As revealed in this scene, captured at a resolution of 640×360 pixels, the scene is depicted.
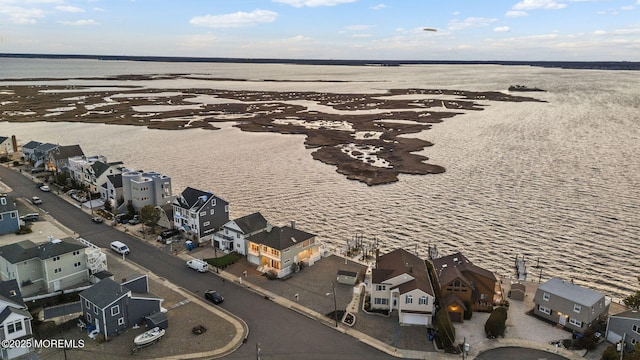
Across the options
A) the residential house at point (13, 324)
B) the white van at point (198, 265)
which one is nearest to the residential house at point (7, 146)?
the white van at point (198, 265)

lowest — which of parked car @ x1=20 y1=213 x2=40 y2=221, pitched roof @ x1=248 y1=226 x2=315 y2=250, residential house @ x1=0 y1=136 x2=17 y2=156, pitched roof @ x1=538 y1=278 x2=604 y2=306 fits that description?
parked car @ x1=20 y1=213 x2=40 y2=221

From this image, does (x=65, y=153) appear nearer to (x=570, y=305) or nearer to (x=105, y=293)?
(x=105, y=293)

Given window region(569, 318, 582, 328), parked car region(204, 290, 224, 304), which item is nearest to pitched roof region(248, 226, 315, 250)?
parked car region(204, 290, 224, 304)

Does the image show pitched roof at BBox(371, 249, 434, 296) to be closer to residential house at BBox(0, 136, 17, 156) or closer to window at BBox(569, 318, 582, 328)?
window at BBox(569, 318, 582, 328)

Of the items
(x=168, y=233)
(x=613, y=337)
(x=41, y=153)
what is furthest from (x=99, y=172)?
(x=613, y=337)

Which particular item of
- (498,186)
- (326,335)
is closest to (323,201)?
(498,186)

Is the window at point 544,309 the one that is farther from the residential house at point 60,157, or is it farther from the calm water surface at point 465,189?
the residential house at point 60,157
